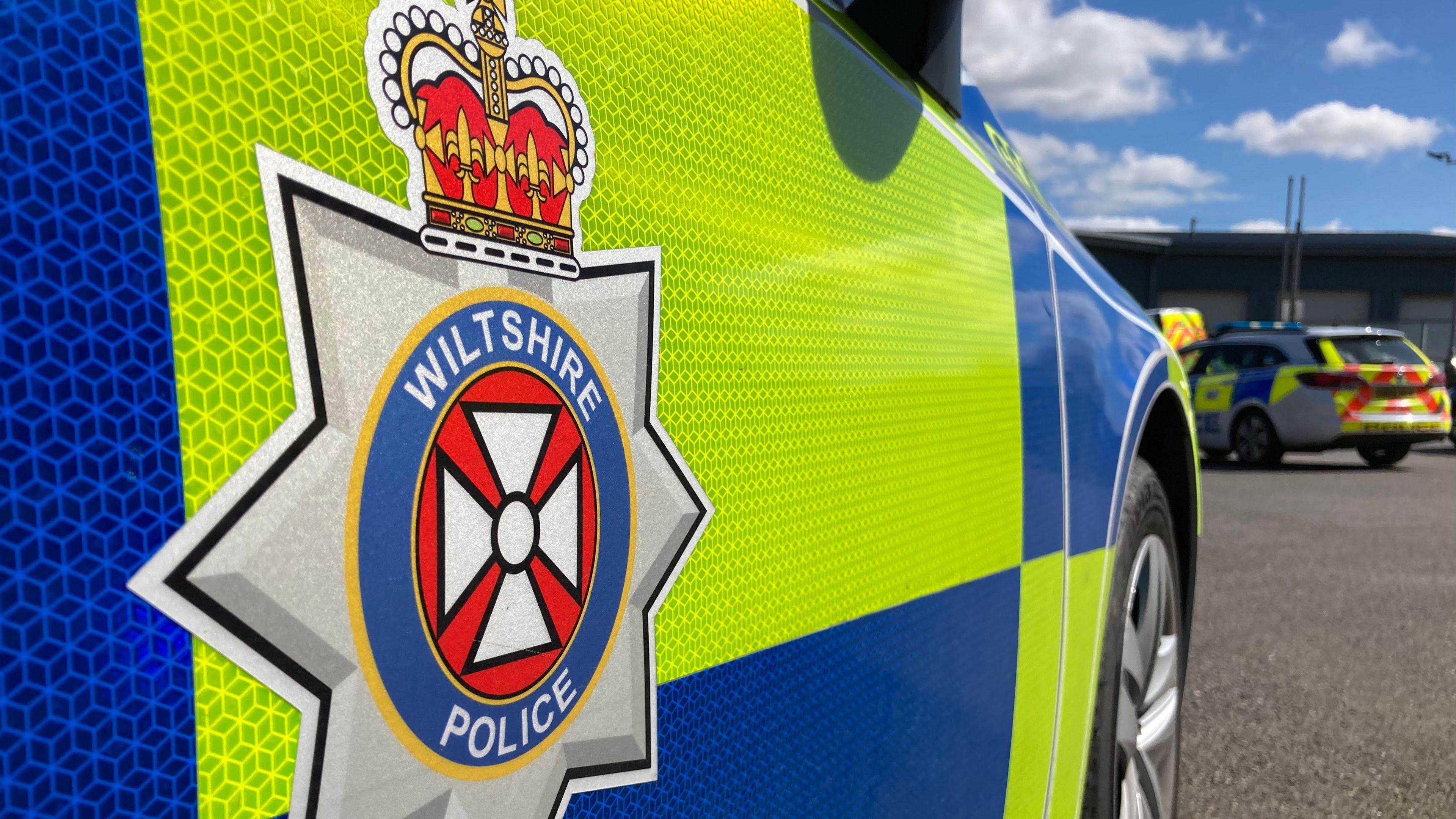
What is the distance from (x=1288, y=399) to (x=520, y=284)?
12063 millimetres

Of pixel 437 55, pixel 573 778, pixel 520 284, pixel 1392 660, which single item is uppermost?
pixel 437 55

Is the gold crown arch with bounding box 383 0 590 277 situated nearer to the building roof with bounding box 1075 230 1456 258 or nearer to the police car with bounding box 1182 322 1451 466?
the police car with bounding box 1182 322 1451 466

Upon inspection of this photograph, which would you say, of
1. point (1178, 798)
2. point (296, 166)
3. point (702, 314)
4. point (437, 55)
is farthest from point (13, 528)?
point (1178, 798)

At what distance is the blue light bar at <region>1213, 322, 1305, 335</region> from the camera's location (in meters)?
13.1

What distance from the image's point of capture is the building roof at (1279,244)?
121ft

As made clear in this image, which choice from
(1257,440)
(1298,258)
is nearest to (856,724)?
(1257,440)

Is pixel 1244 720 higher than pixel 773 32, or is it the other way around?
pixel 773 32

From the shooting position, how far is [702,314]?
0.79 metres

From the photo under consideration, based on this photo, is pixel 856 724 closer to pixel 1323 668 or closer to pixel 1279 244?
pixel 1323 668

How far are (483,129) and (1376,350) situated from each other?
490 inches

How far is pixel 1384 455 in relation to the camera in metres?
11.5

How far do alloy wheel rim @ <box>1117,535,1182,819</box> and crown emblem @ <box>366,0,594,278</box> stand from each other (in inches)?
59.0

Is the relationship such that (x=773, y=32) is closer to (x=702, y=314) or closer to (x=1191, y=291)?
(x=702, y=314)

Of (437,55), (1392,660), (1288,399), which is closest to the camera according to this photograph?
(437,55)
